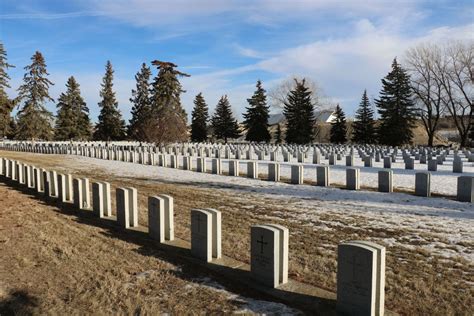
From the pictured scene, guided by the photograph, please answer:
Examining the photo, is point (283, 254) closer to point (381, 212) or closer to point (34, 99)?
point (381, 212)

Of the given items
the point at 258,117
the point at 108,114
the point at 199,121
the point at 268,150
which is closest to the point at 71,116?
the point at 108,114

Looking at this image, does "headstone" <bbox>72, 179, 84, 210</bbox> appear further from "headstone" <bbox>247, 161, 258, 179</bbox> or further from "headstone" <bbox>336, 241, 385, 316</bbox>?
"headstone" <bbox>247, 161, 258, 179</bbox>

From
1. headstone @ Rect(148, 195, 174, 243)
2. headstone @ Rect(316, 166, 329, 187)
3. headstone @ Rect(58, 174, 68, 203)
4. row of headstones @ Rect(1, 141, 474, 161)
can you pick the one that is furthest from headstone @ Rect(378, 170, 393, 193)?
row of headstones @ Rect(1, 141, 474, 161)

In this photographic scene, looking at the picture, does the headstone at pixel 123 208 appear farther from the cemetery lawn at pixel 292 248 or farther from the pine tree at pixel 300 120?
the pine tree at pixel 300 120

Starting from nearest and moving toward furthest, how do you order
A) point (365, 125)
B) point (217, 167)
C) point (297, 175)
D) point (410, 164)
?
point (297, 175), point (217, 167), point (410, 164), point (365, 125)

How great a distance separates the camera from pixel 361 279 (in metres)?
3.93

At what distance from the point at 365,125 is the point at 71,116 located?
4998cm

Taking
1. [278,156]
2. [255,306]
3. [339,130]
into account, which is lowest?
[255,306]

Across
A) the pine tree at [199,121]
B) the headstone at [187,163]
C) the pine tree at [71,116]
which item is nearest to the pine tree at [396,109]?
the pine tree at [199,121]

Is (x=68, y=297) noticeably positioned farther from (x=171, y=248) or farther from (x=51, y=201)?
(x=51, y=201)

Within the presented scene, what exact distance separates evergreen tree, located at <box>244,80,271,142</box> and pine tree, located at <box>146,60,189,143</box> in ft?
46.8

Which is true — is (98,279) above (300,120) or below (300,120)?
below

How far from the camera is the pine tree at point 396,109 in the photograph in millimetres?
52969

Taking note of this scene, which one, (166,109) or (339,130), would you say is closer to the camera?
(166,109)
